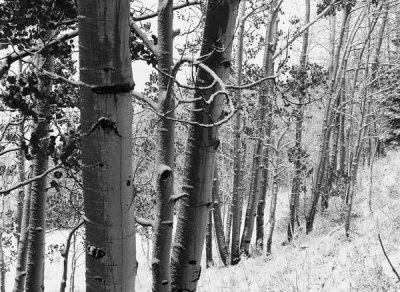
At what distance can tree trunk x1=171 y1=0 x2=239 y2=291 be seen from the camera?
233 cm

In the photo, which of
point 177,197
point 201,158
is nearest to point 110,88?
point 201,158

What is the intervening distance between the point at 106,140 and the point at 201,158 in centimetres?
116

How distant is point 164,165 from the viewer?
2988 mm

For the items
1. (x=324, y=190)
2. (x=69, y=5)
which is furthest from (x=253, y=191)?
(x=69, y=5)

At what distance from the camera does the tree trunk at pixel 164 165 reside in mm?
2888

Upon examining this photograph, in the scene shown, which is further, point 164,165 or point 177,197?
point 164,165

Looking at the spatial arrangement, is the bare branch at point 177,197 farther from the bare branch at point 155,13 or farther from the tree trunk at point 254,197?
the tree trunk at point 254,197

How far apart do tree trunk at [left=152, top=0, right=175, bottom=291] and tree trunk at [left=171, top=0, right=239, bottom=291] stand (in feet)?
0.98

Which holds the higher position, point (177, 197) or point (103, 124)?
point (103, 124)

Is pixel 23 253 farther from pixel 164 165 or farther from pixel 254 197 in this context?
pixel 254 197

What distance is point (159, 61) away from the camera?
9.95 ft

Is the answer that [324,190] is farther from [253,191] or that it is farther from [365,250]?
[365,250]

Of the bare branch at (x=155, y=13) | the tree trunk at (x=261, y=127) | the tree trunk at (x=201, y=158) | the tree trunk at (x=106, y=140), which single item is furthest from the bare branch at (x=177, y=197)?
the tree trunk at (x=261, y=127)

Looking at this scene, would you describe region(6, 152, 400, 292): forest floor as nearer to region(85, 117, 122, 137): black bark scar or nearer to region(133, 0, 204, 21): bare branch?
region(133, 0, 204, 21): bare branch
